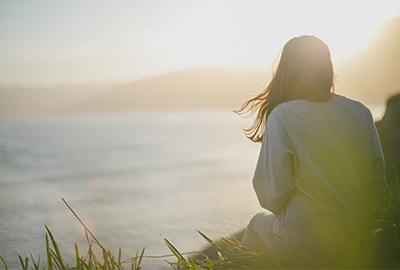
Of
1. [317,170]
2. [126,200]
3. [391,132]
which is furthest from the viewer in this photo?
[126,200]

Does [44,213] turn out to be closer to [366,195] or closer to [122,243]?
[122,243]

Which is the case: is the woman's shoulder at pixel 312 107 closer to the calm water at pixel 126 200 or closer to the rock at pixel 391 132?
the calm water at pixel 126 200

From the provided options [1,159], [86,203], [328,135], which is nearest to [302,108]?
[328,135]

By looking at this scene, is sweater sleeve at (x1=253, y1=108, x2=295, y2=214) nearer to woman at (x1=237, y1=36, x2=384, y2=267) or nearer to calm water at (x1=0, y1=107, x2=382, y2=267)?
woman at (x1=237, y1=36, x2=384, y2=267)

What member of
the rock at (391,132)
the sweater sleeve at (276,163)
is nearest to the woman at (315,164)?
the sweater sleeve at (276,163)

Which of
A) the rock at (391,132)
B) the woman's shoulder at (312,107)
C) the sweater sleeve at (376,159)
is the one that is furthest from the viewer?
the rock at (391,132)

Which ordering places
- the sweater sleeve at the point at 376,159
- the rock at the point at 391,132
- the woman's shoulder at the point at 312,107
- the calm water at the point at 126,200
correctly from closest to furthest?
the woman's shoulder at the point at 312,107 < the sweater sleeve at the point at 376,159 < the rock at the point at 391,132 < the calm water at the point at 126,200

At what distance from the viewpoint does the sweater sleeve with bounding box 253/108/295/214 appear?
12.6 ft

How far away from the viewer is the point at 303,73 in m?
3.85

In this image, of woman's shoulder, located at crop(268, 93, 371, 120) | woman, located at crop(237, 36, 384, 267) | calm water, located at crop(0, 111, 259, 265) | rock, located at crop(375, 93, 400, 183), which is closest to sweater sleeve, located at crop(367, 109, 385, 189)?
woman, located at crop(237, 36, 384, 267)

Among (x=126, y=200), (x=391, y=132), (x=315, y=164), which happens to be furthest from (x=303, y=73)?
(x=126, y=200)

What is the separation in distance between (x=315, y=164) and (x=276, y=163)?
0.23 m

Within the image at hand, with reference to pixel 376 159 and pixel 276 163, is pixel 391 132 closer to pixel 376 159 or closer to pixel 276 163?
pixel 376 159

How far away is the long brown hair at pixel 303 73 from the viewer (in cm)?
385
